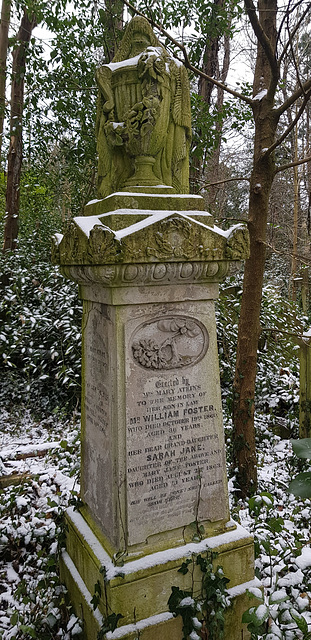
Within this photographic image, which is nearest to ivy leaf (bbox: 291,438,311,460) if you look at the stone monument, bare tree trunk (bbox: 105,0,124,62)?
the stone monument

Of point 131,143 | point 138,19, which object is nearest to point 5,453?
point 131,143

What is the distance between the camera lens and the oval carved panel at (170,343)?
2.15 meters

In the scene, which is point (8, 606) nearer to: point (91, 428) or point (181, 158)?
point (91, 428)

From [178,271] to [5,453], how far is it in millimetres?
3281

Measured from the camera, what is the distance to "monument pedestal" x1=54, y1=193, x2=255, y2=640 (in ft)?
6.63

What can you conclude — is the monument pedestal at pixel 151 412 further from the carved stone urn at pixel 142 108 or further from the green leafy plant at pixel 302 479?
the green leafy plant at pixel 302 479

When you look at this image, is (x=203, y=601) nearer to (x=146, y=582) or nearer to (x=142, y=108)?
(x=146, y=582)

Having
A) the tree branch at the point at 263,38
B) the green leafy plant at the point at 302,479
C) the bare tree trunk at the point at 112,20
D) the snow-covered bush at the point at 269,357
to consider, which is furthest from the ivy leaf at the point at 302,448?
the bare tree trunk at the point at 112,20

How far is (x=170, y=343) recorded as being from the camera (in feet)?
7.36

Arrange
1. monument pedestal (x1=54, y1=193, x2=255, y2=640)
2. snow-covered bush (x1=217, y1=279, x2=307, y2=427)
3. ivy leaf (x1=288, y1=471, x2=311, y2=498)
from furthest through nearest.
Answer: snow-covered bush (x1=217, y1=279, x2=307, y2=427)
monument pedestal (x1=54, y1=193, x2=255, y2=640)
ivy leaf (x1=288, y1=471, x2=311, y2=498)

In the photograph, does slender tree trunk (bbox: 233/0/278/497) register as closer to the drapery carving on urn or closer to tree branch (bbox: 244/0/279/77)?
tree branch (bbox: 244/0/279/77)

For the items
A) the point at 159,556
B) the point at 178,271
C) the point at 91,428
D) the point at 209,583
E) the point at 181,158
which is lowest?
the point at 209,583

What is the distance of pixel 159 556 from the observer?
218cm

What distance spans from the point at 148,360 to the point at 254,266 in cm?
201
